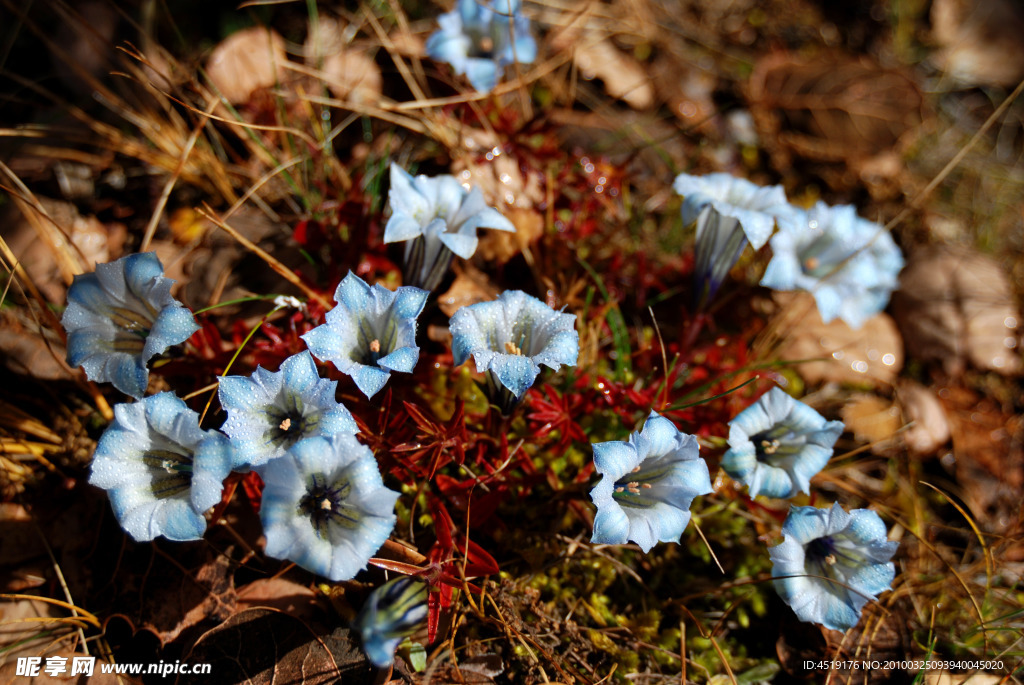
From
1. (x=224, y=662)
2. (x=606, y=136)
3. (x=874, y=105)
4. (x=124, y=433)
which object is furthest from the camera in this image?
(x=874, y=105)

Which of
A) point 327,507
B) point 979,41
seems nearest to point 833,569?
point 327,507

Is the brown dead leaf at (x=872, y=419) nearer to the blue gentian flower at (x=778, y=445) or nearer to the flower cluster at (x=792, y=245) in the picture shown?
the flower cluster at (x=792, y=245)

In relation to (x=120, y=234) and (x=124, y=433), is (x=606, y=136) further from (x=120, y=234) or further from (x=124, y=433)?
(x=124, y=433)

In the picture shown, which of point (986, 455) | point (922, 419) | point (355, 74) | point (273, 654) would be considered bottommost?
point (986, 455)

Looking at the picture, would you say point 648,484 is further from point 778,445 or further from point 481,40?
point 481,40

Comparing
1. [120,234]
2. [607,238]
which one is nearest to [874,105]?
[607,238]

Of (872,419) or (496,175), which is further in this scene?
(872,419)

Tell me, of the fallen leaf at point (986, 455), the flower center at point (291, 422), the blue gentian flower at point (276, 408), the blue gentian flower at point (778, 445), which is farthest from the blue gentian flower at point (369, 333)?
the fallen leaf at point (986, 455)
